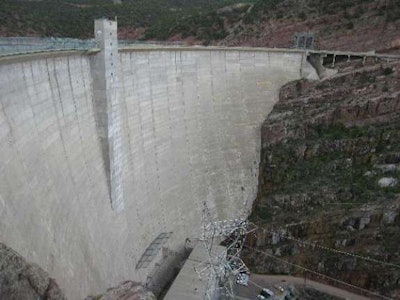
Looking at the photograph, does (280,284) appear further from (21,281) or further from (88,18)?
(88,18)

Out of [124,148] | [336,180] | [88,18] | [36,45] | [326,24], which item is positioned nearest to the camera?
[36,45]

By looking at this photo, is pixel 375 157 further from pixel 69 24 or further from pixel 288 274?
pixel 69 24

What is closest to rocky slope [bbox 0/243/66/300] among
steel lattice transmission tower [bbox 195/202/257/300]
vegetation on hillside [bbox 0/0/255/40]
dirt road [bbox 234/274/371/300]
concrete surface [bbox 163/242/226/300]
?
steel lattice transmission tower [bbox 195/202/257/300]

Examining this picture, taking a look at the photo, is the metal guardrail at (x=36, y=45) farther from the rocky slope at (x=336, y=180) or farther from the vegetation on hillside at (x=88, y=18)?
the vegetation on hillside at (x=88, y=18)

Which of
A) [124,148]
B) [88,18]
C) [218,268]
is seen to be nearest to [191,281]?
[218,268]

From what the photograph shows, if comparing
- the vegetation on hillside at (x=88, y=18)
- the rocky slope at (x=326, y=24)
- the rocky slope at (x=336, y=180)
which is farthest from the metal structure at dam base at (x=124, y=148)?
the vegetation on hillside at (x=88, y=18)
